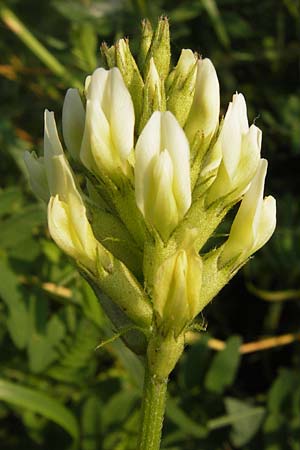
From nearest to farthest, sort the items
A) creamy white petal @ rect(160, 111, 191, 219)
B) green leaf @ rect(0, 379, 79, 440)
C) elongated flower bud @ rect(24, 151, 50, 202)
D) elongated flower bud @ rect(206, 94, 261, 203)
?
1. creamy white petal @ rect(160, 111, 191, 219)
2. elongated flower bud @ rect(206, 94, 261, 203)
3. elongated flower bud @ rect(24, 151, 50, 202)
4. green leaf @ rect(0, 379, 79, 440)

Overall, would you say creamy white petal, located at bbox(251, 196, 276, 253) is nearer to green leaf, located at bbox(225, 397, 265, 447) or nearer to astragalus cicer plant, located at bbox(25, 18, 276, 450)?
astragalus cicer plant, located at bbox(25, 18, 276, 450)

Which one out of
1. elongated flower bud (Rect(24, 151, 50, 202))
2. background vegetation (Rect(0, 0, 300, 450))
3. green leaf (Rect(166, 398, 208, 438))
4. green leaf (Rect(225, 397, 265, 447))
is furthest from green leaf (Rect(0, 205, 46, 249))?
elongated flower bud (Rect(24, 151, 50, 202))

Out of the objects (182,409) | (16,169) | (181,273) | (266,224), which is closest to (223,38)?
(16,169)

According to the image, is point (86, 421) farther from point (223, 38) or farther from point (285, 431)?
point (223, 38)

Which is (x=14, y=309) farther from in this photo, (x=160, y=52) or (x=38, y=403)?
(x=160, y=52)

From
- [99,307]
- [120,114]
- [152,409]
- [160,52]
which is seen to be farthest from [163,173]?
[99,307]
